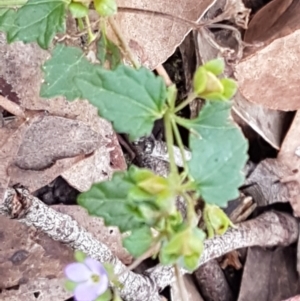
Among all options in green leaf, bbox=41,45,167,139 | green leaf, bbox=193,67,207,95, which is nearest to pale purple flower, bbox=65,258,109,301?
green leaf, bbox=41,45,167,139


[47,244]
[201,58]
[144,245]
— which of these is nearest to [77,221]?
[47,244]

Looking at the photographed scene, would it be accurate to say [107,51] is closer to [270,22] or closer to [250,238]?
[270,22]

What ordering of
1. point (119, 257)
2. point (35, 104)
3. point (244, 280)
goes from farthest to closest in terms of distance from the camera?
1. point (244, 280)
2. point (119, 257)
3. point (35, 104)

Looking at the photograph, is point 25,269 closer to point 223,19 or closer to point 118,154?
point 118,154

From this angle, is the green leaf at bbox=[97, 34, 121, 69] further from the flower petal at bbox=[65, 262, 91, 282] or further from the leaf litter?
the flower petal at bbox=[65, 262, 91, 282]

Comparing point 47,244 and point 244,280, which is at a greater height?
point 47,244

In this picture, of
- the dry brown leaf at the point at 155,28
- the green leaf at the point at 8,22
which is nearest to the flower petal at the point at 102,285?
the green leaf at the point at 8,22
